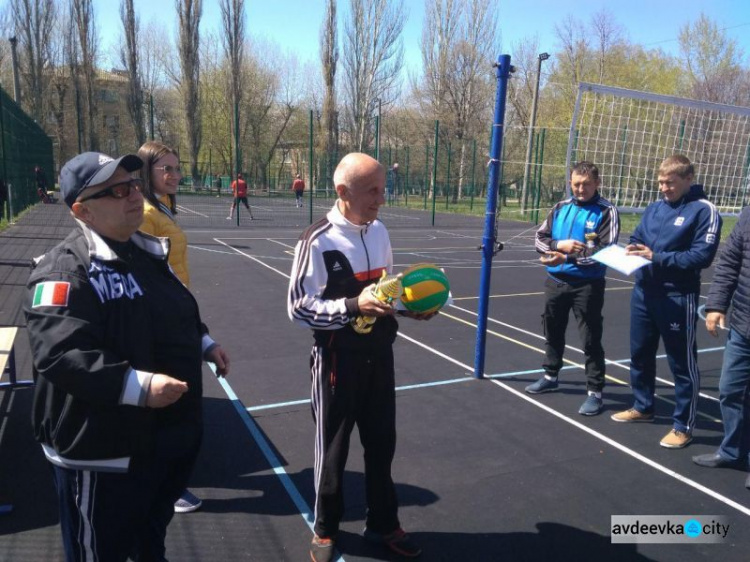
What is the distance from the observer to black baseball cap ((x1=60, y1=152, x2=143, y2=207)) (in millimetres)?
1961

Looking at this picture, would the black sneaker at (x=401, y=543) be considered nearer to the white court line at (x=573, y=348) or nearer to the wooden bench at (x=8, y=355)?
the wooden bench at (x=8, y=355)

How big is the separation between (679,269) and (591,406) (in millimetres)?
1340

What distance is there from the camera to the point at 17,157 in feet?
60.2

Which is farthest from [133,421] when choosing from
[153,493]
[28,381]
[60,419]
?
[28,381]

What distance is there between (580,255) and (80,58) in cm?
4314

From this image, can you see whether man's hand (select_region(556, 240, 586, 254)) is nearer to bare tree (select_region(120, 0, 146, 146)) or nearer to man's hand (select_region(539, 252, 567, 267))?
man's hand (select_region(539, 252, 567, 267))

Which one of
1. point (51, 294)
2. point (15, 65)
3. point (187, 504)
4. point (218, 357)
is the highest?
point (15, 65)

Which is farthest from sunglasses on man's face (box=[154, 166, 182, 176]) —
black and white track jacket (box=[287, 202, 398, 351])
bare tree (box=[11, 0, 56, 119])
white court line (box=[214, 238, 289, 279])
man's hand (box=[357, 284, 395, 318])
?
bare tree (box=[11, 0, 56, 119])

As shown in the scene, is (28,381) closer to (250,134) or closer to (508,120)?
(508,120)

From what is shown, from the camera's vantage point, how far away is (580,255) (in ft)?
14.8

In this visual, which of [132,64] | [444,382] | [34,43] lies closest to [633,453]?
[444,382]

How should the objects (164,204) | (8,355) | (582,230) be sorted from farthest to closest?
(582,230), (8,355), (164,204)

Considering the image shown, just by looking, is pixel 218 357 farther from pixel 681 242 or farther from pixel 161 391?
pixel 681 242

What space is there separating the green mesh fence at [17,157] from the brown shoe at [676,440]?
1617 cm
